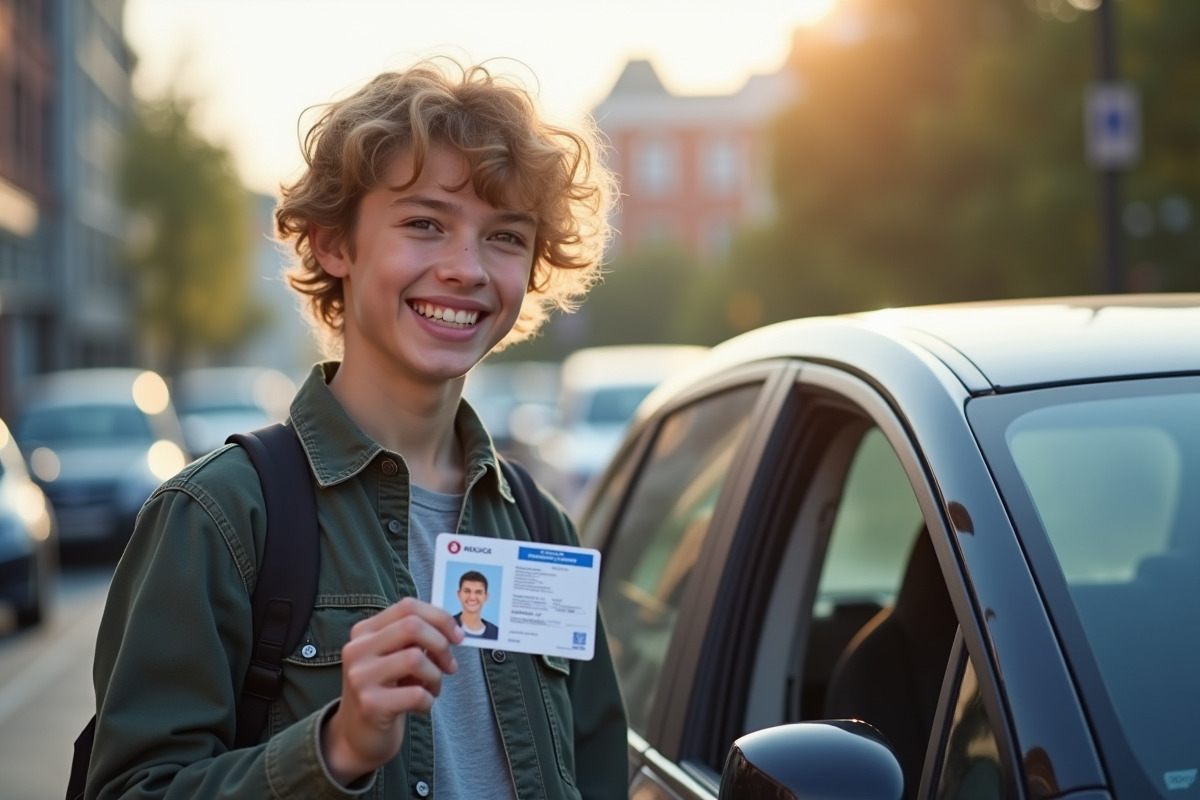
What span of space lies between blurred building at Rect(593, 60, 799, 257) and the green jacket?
3253 inches

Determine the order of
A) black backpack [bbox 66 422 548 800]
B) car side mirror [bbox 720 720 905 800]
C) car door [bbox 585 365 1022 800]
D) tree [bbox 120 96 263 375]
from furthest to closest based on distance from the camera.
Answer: tree [bbox 120 96 263 375], car door [bbox 585 365 1022 800], black backpack [bbox 66 422 548 800], car side mirror [bbox 720 720 905 800]

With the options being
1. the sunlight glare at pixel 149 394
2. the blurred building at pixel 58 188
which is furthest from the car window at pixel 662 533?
the blurred building at pixel 58 188

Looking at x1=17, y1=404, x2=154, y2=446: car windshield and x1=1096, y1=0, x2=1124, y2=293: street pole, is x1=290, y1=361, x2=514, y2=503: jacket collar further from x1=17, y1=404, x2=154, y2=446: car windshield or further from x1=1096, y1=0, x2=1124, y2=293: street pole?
x1=17, y1=404, x2=154, y2=446: car windshield

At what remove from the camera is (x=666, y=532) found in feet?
11.1

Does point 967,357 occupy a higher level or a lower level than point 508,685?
higher

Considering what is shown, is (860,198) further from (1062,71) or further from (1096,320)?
(1096,320)

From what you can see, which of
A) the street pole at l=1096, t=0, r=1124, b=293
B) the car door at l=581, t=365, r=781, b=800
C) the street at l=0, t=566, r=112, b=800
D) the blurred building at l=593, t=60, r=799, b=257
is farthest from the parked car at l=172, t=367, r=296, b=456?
the blurred building at l=593, t=60, r=799, b=257

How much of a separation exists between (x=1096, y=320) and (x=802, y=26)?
32191 mm

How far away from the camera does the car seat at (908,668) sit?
3.10 metres

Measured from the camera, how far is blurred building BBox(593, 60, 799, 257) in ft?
281

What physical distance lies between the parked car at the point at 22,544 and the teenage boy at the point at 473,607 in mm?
9808

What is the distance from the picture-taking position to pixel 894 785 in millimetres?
1811

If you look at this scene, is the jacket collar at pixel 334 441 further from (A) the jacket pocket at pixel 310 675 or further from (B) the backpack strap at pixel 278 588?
(A) the jacket pocket at pixel 310 675

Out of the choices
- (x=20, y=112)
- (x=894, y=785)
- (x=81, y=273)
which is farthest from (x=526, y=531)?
(x=81, y=273)
